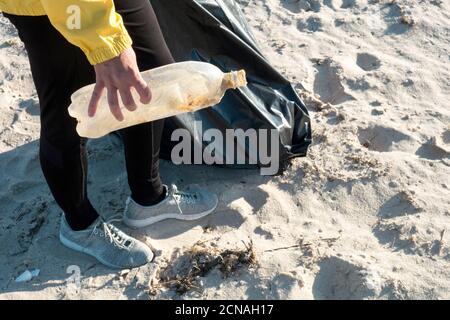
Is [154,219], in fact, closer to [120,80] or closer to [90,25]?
[120,80]

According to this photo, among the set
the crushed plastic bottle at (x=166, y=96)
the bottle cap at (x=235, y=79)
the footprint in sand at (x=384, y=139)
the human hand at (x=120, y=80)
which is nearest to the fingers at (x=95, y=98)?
the human hand at (x=120, y=80)

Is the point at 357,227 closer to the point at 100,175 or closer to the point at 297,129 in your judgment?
the point at 297,129

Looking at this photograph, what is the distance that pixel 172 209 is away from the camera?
225cm

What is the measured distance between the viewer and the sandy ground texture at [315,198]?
6.71 feet

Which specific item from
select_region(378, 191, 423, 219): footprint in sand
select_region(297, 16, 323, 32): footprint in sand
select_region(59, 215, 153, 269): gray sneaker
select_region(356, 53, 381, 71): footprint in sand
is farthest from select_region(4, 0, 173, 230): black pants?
select_region(297, 16, 323, 32): footprint in sand

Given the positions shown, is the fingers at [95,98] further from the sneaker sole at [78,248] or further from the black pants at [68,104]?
the sneaker sole at [78,248]

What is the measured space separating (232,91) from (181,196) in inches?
17.6

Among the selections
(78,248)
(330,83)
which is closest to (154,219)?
(78,248)

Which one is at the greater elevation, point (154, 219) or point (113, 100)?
point (113, 100)

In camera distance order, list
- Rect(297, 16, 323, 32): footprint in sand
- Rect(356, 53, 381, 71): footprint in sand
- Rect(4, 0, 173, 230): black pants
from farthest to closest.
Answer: Rect(297, 16, 323, 32): footprint in sand < Rect(356, 53, 381, 71): footprint in sand < Rect(4, 0, 173, 230): black pants

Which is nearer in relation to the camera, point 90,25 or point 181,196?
point 90,25

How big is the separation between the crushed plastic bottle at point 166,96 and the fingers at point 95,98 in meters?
0.12

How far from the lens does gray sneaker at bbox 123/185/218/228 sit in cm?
222

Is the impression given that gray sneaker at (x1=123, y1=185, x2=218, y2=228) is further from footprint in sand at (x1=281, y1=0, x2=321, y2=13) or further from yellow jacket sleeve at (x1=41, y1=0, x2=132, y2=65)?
footprint in sand at (x1=281, y1=0, x2=321, y2=13)
